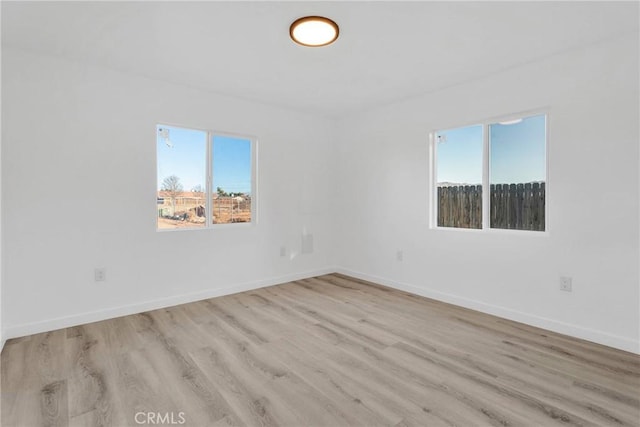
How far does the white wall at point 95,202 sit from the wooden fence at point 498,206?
2351 mm

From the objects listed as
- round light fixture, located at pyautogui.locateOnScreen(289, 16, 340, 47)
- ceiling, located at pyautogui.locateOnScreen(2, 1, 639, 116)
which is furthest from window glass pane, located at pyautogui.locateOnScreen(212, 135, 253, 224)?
round light fixture, located at pyautogui.locateOnScreen(289, 16, 340, 47)

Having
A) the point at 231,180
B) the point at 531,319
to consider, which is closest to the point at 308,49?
the point at 231,180

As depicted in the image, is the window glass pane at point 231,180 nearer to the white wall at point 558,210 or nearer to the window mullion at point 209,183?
the window mullion at point 209,183

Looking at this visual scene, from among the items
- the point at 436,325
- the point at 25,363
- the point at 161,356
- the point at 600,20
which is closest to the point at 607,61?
the point at 600,20

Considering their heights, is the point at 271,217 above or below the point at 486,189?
below

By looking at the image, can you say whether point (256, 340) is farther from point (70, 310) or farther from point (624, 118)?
point (624, 118)

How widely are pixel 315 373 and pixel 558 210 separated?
8.10ft

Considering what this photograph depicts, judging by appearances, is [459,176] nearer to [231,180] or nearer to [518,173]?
[518,173]

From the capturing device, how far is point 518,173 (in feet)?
10.5

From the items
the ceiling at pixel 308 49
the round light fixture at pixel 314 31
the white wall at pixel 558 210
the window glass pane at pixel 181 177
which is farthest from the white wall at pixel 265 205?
the round light fixture at pixel 314 31

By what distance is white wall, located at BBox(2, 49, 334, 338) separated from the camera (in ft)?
8.96

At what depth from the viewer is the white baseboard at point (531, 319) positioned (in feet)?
8.28

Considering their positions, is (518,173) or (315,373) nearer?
(315,373)

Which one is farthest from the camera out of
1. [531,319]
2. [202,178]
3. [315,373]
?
[202,178]
